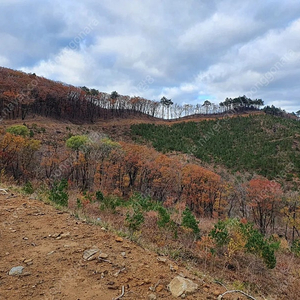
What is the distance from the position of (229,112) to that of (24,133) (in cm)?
6218

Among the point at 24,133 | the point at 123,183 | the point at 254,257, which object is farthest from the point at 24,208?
the point at 24,133

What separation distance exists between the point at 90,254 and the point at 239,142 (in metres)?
41.8

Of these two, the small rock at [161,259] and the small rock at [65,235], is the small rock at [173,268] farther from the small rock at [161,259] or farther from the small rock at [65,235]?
the small rock at [65,235]

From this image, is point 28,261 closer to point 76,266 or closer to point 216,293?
point 76,266

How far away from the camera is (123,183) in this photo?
75.7 feet

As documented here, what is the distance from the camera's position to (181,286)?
8.43 feet

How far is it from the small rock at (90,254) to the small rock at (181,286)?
1.17 m

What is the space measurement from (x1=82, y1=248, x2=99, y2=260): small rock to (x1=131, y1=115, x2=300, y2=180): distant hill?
30.6 meters

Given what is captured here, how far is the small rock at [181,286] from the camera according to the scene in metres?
2.50

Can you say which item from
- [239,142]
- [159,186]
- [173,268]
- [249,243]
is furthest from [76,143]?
[239,142]

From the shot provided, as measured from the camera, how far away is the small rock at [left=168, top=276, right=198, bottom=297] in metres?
2.50

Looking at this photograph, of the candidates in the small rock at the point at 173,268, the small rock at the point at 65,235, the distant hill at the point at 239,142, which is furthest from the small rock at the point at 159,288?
the distant hill at the point at 239,142

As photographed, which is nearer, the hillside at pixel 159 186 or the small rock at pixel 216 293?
the small rock at pixel 216 293

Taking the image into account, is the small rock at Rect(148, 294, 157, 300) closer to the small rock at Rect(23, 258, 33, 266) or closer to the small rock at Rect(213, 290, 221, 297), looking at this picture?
the small rock at Rect(213, 290, 221, 297)
